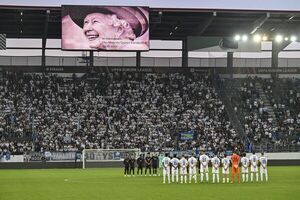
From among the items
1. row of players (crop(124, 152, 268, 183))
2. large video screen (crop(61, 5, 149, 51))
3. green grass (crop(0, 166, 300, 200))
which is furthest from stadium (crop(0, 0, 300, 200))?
green grass (crop(0, 166, 300, 200))

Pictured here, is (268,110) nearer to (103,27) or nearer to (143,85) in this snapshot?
(143,85)

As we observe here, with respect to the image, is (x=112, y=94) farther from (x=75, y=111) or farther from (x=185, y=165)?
(x=185, y=165)

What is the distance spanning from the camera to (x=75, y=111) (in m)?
64.2

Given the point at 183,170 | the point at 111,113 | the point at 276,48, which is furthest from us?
the point at 276,48

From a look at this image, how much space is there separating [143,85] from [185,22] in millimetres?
8665

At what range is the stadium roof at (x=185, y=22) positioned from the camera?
5872 centimetres

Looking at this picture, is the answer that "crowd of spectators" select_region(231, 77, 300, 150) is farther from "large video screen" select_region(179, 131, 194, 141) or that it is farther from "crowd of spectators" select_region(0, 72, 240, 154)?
"large video screen" select_region(179, 131, 194, 141)

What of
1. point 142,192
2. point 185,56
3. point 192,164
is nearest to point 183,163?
point 192,164

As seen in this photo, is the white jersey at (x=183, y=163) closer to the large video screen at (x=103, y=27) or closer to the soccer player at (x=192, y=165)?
the soccer player at (x=192, y=165)

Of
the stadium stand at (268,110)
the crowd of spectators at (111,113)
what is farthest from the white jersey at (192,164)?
the stadium stand at (268,110)

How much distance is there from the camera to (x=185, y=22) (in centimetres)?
6475

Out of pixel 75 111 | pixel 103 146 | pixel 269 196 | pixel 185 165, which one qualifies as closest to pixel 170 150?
pixel 103 146

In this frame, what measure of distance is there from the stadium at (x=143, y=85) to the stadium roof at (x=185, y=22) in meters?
0.16

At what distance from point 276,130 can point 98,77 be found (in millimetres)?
18980
